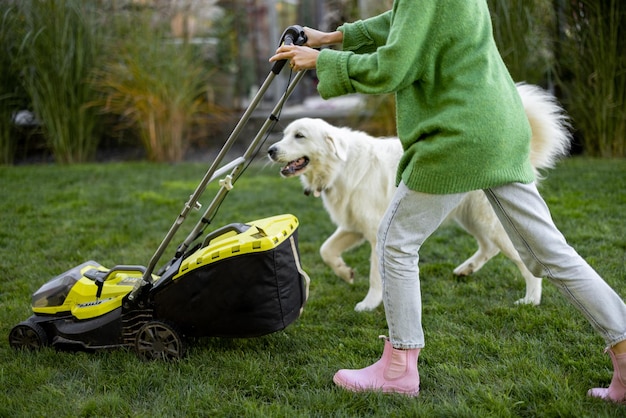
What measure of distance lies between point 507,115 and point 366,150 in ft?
5.07

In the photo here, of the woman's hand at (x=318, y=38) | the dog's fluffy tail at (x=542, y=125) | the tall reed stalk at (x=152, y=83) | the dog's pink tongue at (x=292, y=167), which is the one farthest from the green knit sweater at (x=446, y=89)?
the tall reed stalk at (x=152, y=83)

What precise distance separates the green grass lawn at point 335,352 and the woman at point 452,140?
0.33 meters

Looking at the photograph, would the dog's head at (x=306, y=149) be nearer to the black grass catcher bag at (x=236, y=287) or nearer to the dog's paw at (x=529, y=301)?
the black grass catcher bag at (x=236, y=287)

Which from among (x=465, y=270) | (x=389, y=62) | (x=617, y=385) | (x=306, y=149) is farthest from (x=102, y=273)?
(x=617, y=385)

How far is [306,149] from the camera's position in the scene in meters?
3.59

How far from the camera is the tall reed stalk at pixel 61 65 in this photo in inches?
280

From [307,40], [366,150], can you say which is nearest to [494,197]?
[307,40]

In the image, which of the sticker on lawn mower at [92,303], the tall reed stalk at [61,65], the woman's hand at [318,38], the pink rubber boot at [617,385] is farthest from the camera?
the tall reed stalk at [61,65]

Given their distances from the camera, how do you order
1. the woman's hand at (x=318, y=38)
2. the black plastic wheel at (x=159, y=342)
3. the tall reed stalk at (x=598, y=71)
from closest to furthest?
1. the woman's hand at (x=318, y=38)
2. the black plastic wheel at (x=159, y=342)
3. the tall reed stalk at (x=598, y=71)

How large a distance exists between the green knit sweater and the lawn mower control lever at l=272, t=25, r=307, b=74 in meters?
0.31

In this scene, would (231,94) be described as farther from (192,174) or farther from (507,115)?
(507,115)

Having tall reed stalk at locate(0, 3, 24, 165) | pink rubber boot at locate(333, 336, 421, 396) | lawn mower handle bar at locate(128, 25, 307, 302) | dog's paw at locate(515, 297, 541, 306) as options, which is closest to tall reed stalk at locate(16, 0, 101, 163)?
tall reed stalk at locate(0, 3, 24, 165)

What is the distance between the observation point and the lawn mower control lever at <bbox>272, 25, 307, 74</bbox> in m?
2.50

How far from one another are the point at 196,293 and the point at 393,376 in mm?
877
